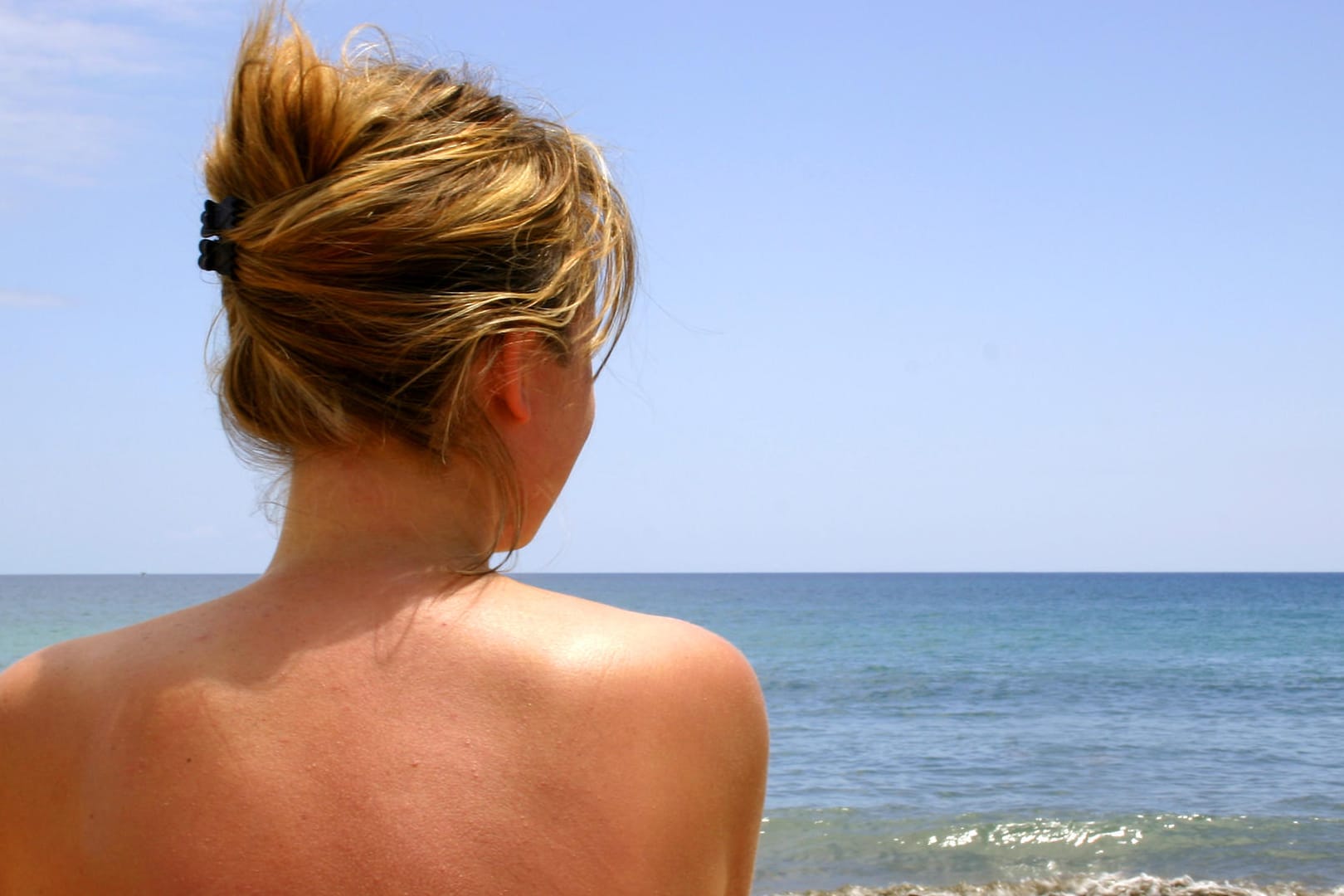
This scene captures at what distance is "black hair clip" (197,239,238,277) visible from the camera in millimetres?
1107

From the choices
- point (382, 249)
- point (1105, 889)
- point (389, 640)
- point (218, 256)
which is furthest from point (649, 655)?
point (1105, 889)

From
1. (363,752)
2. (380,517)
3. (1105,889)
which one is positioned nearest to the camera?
(363,752)

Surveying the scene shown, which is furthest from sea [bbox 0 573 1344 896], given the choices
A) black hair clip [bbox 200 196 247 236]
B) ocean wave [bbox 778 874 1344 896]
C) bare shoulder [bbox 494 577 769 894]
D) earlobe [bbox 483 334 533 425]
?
black hair clip [bbox 200 196 247 236]

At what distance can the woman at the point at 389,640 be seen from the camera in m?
0.96

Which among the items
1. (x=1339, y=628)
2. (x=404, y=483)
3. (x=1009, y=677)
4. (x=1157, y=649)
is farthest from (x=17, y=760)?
(x=1339, y=628)

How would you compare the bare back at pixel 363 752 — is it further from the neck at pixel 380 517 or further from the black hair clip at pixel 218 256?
the black hair clip at pixel 218 256

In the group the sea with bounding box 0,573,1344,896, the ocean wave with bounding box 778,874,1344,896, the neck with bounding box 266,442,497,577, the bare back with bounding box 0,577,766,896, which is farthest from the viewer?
the sea with bounding box 0,573,1344,896

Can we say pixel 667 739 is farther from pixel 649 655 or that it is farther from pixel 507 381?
pixel 507 381

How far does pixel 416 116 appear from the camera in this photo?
1.09m

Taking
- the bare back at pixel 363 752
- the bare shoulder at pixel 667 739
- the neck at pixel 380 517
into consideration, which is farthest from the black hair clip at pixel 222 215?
the bare shoulder at pixel 667 739

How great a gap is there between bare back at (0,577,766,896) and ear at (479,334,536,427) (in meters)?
0.18

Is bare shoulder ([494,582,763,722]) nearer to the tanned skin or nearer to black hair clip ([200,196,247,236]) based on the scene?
the tanned skin

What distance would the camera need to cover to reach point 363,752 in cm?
97

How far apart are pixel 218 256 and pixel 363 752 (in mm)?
504
